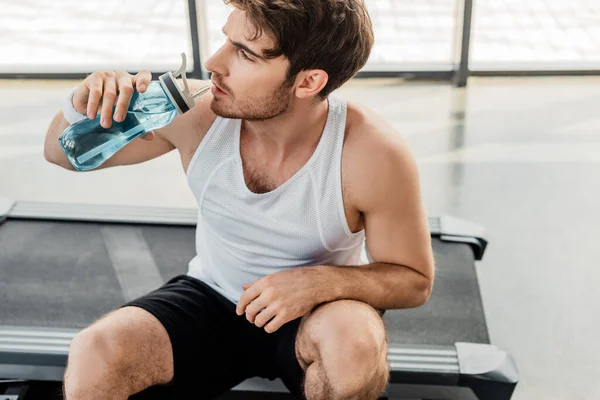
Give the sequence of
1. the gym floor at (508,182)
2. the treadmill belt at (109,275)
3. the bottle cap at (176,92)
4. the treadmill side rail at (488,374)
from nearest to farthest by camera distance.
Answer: the bottle cap at (176,92) < the treadmill side rail at (488,374) < the treadmill belt at (109,275) < the gym floor at (508,182)

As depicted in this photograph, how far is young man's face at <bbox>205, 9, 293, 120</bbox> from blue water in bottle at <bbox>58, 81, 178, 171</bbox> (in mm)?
98

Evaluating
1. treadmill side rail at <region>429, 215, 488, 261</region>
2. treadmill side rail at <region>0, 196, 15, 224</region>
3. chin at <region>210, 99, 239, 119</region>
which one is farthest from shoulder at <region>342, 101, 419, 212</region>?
treadmill side rail at <region>0, 196, 15, 224</region>

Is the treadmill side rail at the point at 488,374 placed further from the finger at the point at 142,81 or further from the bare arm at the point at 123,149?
the finger at the point at 142,81

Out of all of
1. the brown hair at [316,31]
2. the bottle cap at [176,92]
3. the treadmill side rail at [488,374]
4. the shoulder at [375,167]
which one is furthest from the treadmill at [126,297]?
the brown hair at [316,31]

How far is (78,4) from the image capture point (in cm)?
401

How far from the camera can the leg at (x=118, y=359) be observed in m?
1.45

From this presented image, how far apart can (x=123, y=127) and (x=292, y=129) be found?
0.33m

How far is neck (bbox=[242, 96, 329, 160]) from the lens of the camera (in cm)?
156

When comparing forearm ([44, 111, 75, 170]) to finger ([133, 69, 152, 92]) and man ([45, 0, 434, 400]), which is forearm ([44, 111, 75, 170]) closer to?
man ([45, 0, 434, 400])

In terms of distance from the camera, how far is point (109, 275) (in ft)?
7.09

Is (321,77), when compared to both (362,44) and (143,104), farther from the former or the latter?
(143,104)

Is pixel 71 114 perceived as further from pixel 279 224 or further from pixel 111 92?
pixel 279 224

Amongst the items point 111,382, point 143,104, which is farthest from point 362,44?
point 111,382

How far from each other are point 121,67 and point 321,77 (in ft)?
8.23
